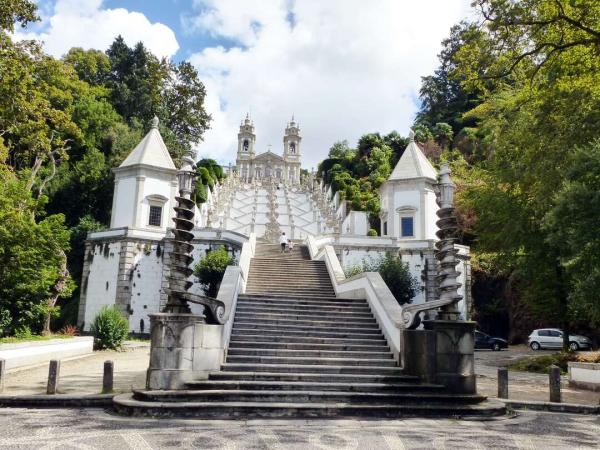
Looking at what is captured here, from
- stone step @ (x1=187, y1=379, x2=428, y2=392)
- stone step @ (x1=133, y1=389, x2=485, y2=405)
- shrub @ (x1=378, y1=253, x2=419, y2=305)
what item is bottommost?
stone step @ (x1=133, y1=389, x2=485, y2=405)

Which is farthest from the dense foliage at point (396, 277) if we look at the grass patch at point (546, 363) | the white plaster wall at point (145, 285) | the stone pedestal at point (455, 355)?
the stone pedestal at point (455, 355)

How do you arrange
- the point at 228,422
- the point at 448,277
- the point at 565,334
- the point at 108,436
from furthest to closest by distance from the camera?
the point at 565,334
the point at 448,277
the point at 228,422
the point at 108,436

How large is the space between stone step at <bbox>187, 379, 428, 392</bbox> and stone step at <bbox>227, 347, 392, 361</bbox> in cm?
129

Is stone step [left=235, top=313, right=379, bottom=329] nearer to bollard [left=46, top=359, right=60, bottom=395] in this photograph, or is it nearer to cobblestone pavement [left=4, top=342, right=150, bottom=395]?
cobblestone pavement [left=4, top=342, right=150, bottom=395]

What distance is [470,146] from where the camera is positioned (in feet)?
156

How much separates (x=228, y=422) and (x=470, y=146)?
44.8 meters

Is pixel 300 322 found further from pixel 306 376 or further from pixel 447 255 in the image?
pixel 447 255

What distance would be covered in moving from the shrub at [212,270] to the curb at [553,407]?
17.1m

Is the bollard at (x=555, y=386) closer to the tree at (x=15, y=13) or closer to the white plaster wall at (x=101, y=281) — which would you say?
the tree at (x=15, y=13)

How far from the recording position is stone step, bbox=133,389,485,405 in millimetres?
8594

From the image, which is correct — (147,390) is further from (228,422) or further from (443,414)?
(443,414)

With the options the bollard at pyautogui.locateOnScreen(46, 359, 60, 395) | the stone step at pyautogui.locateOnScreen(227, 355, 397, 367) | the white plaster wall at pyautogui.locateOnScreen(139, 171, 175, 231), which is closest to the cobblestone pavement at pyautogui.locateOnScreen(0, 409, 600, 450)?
the bollard at pyautogui.locateOnScreen(46, 359, 60, 395)

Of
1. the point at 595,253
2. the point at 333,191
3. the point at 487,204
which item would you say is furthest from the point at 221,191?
the point at 595,253

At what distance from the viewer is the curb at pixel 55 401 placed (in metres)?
8.80
